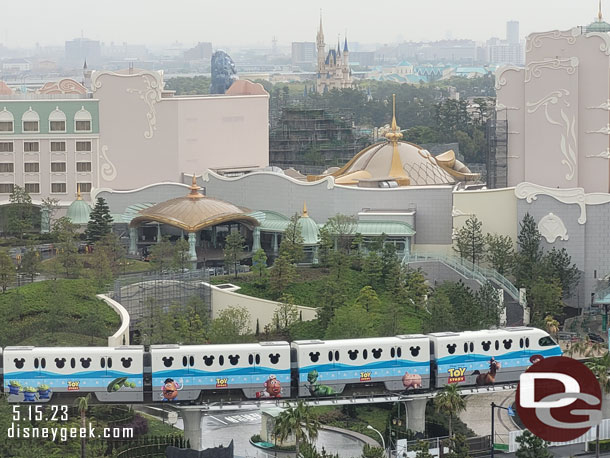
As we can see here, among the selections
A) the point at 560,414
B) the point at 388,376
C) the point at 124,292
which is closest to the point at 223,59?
the point at 124,292

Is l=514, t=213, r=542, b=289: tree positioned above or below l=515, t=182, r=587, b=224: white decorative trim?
below

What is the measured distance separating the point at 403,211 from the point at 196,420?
26.3 metres

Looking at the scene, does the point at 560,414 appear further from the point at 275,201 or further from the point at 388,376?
the point at 275,201

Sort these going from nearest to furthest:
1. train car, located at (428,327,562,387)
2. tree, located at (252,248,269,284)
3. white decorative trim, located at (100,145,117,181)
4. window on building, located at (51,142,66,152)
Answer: train car, located at (428,327,562,387) → tree, located at (252,248,269,284) → white decorative trim, located at (100,145,117,181) → window on building, located at (51,142,66,152)

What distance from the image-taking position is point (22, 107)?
7794 centimetres

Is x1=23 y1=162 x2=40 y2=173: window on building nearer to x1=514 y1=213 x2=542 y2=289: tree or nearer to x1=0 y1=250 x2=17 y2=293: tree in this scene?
x1=0 y1=250 x2=17 y2=293: tree

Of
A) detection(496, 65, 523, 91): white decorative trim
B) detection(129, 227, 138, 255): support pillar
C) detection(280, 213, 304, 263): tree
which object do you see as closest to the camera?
detection(280, 213, 304, 263): tree

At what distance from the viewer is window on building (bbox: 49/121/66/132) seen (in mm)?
77906

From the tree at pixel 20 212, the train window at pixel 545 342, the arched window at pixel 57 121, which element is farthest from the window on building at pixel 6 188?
the train window at pixel 545 342

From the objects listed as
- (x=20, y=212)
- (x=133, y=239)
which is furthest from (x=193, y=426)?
(x=20, y=212)

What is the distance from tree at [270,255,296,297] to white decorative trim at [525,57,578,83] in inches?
635

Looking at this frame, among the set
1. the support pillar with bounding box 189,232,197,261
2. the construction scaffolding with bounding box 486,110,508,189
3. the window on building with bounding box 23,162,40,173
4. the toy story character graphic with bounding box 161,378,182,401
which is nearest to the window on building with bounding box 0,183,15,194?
the window on building with bounding box 23,162,40,173

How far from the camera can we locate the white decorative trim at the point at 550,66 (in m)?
66.6

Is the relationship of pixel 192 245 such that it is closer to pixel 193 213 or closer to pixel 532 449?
pixel 193 213
